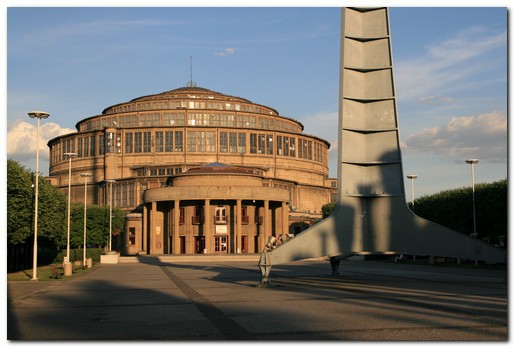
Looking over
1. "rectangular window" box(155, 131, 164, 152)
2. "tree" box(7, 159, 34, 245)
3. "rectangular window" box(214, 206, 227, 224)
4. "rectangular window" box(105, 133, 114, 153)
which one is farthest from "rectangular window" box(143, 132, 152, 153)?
"tree" box(7, 159, 34, 245)

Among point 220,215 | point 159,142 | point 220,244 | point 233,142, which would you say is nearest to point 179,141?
point 159,142

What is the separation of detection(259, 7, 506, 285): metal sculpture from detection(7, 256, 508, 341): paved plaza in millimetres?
2320

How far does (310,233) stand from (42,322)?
627 inches

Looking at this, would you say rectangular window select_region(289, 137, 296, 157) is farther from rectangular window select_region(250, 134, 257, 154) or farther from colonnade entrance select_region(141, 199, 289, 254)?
colonnade entrance select_region(141, 199, 289, 254)

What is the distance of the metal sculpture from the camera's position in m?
33.1

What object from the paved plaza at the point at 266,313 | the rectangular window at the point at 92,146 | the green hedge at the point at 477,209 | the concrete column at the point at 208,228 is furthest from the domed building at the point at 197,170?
the paved plaza at the point at 266,313

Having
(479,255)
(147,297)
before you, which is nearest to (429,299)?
(479,255)

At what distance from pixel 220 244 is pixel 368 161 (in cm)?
6445

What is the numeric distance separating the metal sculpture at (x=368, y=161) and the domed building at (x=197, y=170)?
6040 centimetres

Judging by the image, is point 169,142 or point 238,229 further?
point 169,142

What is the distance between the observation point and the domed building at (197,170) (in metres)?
96.8

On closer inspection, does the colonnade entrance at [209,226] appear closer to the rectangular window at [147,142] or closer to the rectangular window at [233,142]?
the rectangular window at [147,142]

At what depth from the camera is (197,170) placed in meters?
99.4

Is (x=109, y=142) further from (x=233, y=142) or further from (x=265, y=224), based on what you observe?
(x=265, y=224)
